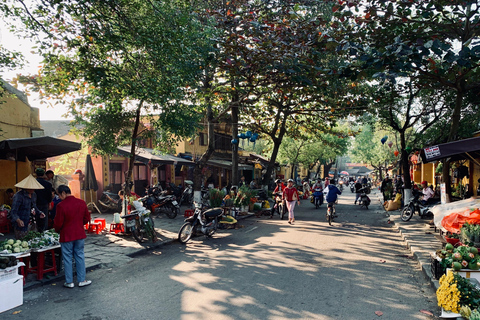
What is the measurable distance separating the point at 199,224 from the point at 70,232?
479 centimetres

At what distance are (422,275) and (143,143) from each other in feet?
66.7

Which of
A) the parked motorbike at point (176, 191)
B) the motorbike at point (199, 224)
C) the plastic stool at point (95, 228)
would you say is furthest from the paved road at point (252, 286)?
the parked motorbike at point (176, 191)

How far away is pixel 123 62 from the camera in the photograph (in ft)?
34.0

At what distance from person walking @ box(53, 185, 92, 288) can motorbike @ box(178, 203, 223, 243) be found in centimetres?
390

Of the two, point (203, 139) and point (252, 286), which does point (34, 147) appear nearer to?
point (252, 286)

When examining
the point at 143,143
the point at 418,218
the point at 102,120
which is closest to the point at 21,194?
the point at 102,120

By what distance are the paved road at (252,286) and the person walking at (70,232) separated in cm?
30

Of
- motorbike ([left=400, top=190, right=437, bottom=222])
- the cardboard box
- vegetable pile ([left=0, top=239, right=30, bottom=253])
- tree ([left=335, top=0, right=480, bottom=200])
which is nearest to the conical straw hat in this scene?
vegetable pile ([left=0, top=239, right=30, bottom=253])

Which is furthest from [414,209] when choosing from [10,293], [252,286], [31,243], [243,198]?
[10,293]

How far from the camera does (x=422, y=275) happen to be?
6820 mm

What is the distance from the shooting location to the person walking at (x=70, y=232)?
20.1 feet

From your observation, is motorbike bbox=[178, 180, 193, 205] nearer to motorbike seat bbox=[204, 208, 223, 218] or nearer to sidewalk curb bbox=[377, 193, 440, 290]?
motorbike seat bbox=[204, 208, 223, 218]

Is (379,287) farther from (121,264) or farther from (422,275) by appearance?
(121,264)

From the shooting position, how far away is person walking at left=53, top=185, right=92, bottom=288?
20.1 ft
